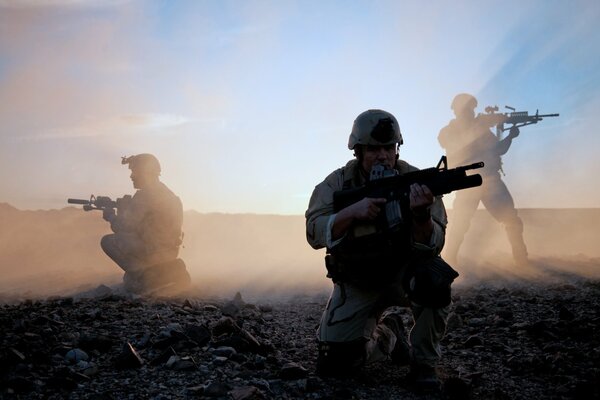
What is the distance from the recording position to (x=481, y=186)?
1110cm

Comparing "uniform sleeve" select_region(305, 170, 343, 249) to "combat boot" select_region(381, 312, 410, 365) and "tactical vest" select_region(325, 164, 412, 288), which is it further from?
"combat boot" select_region(381, 312, 410, 365)

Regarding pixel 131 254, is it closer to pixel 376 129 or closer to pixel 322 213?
pixel 322 213

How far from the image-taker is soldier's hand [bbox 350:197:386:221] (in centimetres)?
313

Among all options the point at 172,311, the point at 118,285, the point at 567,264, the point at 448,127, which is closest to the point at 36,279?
the point at 118,285

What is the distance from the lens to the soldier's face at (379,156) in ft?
11.5

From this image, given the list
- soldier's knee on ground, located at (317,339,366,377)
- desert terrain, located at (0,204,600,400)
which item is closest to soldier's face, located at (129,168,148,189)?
desert terrain, located at (0,204,600,400)

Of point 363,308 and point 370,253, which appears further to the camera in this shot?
point 363,308

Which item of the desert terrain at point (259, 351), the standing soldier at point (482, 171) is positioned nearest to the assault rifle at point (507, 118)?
the standing soldier at point (482, 171)

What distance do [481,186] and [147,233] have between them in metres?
7.58

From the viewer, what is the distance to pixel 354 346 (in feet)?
11.1

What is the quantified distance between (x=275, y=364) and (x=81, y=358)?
132 cm

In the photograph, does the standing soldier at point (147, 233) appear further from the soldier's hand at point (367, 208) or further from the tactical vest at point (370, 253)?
the soldier's hand at point (367, 208)

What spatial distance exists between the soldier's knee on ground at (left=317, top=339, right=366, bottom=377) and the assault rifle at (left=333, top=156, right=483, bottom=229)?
2.91 ft

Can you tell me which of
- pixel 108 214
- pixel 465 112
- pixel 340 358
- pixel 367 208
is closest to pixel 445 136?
pixel 465 112
